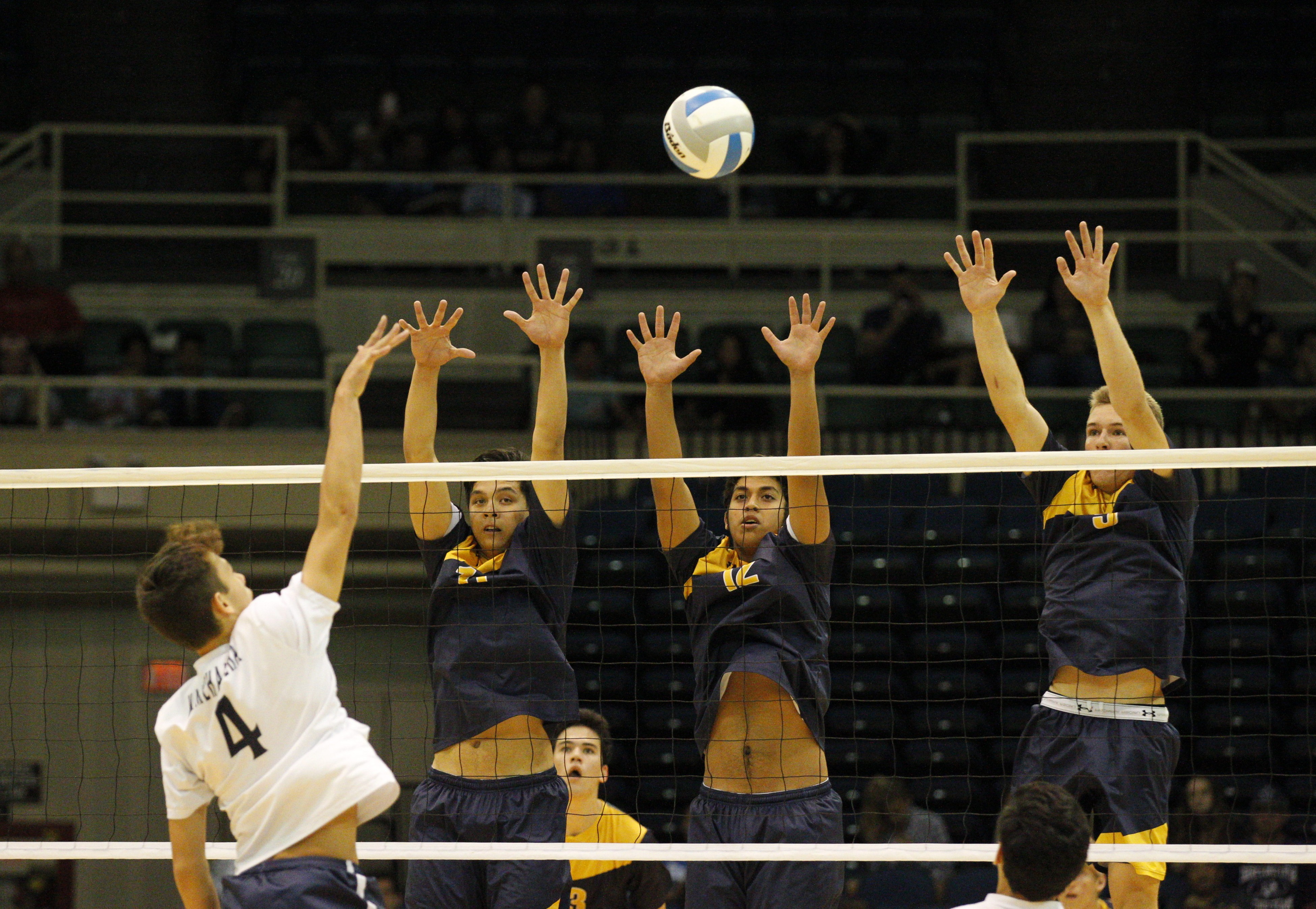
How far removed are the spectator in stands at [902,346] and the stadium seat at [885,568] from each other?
2125 mm

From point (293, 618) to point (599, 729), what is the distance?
374cm

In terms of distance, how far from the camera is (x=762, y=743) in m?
5.88

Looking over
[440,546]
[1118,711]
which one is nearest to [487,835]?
[440,546]

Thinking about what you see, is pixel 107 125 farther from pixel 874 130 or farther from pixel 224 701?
pixel 224 701

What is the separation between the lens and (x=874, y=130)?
15.5 meters

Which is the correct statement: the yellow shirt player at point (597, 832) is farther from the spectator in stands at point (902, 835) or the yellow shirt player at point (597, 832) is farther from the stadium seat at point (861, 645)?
the stadium seat at point (861, 645)

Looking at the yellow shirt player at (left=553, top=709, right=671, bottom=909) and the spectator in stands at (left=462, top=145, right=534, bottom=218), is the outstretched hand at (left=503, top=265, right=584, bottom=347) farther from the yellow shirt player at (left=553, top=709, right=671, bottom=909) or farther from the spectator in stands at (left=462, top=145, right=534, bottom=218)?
the spectator in stands at (left=462, top=145, right=534, bottom=218)

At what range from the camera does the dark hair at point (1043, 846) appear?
13.1 feet

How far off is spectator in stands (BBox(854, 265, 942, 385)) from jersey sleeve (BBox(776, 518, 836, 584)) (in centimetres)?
691

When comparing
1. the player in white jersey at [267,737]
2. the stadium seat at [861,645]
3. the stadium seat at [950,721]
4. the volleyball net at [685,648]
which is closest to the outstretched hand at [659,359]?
the player in white jersey at [267,737]

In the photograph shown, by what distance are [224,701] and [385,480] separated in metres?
1.68

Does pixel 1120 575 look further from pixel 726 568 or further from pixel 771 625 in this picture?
pixel 726 568

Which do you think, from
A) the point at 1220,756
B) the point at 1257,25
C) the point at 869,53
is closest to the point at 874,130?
the point at 869,53

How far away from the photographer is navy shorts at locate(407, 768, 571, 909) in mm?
5793
